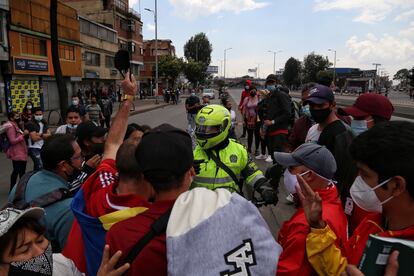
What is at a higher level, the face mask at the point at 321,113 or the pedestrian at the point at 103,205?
the face mask at the point at 321,113

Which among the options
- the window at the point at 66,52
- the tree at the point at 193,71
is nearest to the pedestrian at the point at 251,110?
the window at the point at 66,52

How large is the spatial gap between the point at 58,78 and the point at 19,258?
16.9 meters

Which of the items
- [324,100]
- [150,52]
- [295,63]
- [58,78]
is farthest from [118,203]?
[295,63]

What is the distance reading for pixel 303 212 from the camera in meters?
1.99

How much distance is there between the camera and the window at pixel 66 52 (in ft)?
92.2

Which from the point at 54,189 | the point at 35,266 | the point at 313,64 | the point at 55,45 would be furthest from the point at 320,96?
the point at 313,64

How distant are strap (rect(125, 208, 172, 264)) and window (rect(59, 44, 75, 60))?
2953 centimetres

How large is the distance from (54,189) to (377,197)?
6.62 feet

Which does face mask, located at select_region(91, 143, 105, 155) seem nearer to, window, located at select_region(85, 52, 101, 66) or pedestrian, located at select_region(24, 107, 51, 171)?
pedestrian, located at select_region(24, 107, 51, 171)

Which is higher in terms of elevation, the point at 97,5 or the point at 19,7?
the point at 97,5

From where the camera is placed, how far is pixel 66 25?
28469 mm

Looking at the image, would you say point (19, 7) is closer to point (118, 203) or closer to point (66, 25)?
point (66, 25)

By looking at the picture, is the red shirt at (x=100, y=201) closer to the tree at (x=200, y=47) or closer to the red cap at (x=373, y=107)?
the red cap at (x=373, y=107)

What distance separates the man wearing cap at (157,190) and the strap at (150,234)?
0.04 feet
